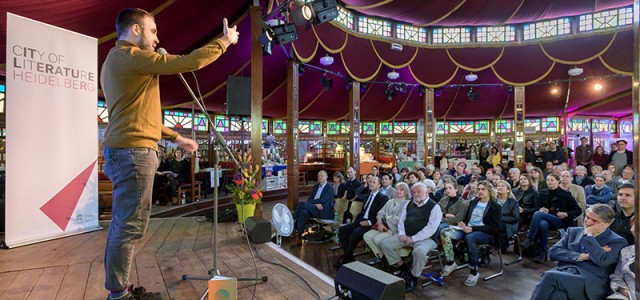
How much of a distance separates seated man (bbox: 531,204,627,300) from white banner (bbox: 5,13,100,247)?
3827 mm

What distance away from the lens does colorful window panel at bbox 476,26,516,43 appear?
1007 cm

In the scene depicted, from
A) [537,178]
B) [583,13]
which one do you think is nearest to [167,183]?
[537,178]

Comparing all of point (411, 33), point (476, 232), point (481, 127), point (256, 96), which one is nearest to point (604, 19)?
point (411, 33)

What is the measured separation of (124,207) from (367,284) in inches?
43.2

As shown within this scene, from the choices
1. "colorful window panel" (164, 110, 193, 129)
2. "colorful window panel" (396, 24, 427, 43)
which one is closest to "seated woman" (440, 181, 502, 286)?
"colorful window panel" (396, 24, 427, 43)

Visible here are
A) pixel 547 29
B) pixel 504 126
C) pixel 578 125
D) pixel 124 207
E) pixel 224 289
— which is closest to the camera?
pixel 124 207

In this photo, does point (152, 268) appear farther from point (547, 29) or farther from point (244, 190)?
point (547, 29)

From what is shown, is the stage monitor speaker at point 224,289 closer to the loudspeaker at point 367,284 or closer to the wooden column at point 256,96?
the loudspeaker at point 367,284

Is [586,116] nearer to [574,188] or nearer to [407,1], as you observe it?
[407,1]

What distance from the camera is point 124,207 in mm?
1321

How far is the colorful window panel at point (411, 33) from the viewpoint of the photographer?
10.1m

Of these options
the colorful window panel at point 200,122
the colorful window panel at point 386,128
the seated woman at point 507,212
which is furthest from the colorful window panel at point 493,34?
the colorful window panel at point 200,122

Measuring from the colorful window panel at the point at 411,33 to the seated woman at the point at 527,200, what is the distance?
22.4 ft

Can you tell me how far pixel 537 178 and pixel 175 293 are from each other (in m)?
4.81
